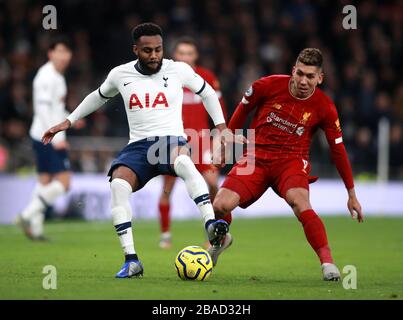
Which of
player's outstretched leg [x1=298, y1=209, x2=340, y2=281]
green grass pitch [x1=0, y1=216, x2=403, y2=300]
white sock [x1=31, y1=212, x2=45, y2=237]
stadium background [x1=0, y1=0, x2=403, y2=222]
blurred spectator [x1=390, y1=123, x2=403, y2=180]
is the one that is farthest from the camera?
blurred spectator [x1=390, y1=123, x2=403, y2=180]

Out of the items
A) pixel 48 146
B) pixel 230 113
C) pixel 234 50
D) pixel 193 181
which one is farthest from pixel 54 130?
pixel 234 50

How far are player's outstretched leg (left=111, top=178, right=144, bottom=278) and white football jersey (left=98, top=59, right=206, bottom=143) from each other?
0.52 m

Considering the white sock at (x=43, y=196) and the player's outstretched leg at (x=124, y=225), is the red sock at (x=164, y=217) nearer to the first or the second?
the white sock at (x=43, y=196)

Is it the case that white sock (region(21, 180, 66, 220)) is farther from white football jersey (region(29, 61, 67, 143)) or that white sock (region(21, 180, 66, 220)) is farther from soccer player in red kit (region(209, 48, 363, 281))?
soccer player in red kit (region(209, 48, 363, 281))

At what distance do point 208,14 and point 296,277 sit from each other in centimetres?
1349

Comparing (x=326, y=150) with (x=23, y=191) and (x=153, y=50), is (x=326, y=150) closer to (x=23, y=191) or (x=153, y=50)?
(x=23, y=191)

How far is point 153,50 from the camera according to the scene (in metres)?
8.02

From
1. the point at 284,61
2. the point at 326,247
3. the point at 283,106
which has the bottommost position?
the point at 326,247

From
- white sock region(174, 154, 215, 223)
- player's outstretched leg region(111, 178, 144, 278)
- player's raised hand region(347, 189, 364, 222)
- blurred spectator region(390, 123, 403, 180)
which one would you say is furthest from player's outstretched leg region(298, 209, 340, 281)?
blurred spectator region(390, 123, 403, 180)

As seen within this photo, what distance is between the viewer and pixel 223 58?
20125 mm

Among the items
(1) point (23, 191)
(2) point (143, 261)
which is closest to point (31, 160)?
(1) point (23, 191)

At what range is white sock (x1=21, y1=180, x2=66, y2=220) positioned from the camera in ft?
40.7

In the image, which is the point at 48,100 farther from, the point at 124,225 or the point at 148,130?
the point at 124,225

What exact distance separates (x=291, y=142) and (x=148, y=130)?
132 cm
